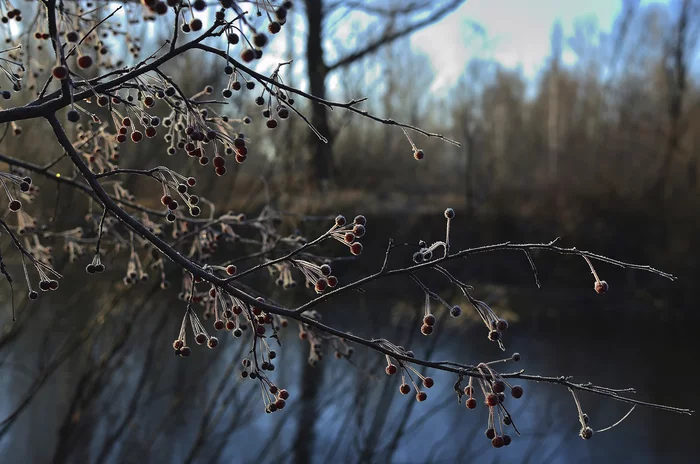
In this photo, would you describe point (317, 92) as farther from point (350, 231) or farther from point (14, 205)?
point (350, 231)

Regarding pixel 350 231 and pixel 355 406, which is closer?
pixel 350 231

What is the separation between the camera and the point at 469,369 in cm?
84

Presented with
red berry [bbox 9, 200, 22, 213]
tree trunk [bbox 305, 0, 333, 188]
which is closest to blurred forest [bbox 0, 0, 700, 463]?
tree trunk [bbox 305, 0, 333, 188]

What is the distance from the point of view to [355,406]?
333cm

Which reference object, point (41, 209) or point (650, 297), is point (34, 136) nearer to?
point (41, 209)

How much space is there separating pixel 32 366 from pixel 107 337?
79 cm

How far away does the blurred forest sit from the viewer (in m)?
3.31

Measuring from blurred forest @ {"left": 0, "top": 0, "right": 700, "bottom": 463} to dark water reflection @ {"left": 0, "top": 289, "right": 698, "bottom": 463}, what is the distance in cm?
3

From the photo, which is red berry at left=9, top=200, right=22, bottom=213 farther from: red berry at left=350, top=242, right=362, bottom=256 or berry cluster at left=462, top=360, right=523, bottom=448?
berry cluster at left=462, top=360, right=523, bottom=448

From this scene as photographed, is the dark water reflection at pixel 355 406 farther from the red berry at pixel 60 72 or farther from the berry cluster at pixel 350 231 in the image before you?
the red berry at pixel 60 72

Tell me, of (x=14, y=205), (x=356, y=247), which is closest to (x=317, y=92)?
(x=14, y=205)

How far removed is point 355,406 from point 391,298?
8.58 ft

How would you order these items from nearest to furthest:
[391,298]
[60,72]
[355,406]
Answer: [60,72], [355,406], [391,298]

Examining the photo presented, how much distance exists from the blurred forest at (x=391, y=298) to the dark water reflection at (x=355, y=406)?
0.03 meters
